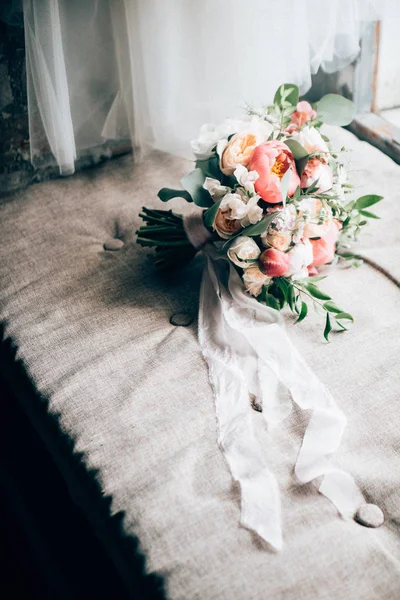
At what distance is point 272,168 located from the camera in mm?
922

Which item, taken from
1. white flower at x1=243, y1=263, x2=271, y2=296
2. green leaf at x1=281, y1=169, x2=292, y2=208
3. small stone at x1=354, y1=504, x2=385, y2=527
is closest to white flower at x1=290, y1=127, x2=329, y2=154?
green leaf at x1=281, y1=169, x2=292, y2=208

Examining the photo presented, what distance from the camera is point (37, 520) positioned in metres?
1.10

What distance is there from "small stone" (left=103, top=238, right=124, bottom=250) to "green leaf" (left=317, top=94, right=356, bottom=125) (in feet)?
1.56

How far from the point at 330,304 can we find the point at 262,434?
27cm

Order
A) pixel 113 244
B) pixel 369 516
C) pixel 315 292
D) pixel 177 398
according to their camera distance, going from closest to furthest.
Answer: pixel 369 516 < pixel 177 398 < pixel 315 292 < pixel 113 244

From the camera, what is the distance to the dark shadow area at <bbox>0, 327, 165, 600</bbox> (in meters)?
0.86

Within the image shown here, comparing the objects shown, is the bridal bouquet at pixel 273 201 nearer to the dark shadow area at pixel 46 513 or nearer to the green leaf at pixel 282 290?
the green leaf at pixel 282 290

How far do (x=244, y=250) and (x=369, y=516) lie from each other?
1.44 ft

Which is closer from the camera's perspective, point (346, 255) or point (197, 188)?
point (197, 188)

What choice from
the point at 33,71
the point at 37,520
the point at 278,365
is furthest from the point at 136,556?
the point at 33,71

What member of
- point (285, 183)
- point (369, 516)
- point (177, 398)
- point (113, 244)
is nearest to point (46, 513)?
point (177, 398)

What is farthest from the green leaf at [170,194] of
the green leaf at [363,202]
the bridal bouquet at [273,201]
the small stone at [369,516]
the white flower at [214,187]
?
the small stone at [369,516]

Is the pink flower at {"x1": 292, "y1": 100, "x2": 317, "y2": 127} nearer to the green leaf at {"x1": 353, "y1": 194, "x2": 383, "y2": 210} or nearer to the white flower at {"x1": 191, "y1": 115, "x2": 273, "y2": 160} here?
the white flower at {"x1": 191, "y1": 115, "x2": 273, "y2": 160}

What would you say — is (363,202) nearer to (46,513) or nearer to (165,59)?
(165,59)
